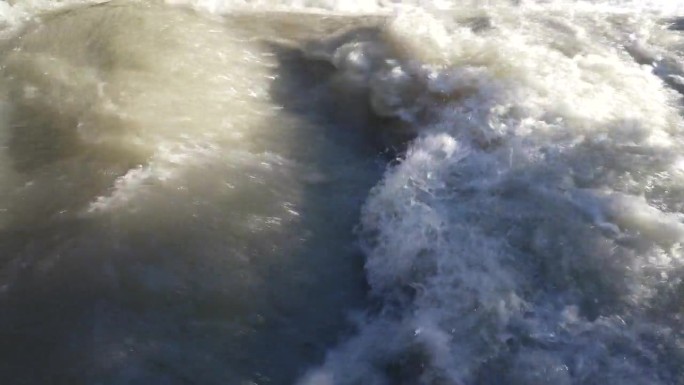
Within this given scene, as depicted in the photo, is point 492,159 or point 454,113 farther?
point 454,113

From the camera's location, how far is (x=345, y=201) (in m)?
4.14

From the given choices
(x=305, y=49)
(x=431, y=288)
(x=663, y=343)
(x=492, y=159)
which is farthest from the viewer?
(x=305, y=49)

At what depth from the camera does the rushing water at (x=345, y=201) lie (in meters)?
3.23

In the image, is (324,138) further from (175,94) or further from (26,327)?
(26,327)

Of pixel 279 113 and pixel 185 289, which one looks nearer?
pixel 185 289

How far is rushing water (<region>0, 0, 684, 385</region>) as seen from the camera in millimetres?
3230

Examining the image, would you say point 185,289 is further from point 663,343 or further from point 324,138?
point 663,343

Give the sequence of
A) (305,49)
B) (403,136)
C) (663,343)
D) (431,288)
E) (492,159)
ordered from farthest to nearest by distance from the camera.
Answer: (305,49) < (403,136) < (492,159) < (431,288) < (663,343)

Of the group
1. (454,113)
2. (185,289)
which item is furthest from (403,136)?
(185,289)

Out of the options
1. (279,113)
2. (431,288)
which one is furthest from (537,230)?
(279,113)

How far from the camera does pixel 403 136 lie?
464 centimetres

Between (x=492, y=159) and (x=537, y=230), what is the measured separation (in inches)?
25.0

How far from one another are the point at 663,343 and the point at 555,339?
0.43 metres

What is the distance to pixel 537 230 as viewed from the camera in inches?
146
